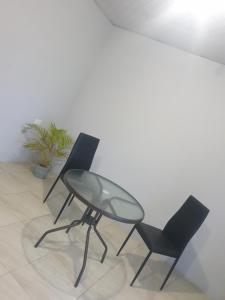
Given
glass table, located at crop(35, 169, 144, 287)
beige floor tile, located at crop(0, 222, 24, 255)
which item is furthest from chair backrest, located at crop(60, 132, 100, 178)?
beige floor tile, located at crop(0, 222, 24, 255)

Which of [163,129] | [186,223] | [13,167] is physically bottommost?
[13,167]

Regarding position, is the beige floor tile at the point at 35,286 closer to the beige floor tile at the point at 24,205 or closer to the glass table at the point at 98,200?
the glass table at the point at 98,200

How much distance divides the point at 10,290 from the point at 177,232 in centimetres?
164

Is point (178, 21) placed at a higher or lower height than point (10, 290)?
higher

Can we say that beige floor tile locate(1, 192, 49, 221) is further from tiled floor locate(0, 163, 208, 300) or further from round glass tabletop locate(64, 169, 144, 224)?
round glass tabletop locate(64, 169, 144, 224)

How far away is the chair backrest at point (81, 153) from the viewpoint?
3.04 metres

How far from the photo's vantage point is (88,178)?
2.77 metres

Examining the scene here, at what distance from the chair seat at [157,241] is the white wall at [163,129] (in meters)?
0.61

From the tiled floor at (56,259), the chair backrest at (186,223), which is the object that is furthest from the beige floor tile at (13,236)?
the chair backrest at (186,223)

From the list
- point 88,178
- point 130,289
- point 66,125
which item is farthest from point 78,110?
point 130,289

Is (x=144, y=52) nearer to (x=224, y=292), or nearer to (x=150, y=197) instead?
(x=150, y=197)

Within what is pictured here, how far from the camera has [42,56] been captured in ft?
10.6

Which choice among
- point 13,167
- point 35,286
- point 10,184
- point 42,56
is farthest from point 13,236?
point 42,56

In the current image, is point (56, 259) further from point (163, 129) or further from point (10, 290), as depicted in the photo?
point (163, 129)
